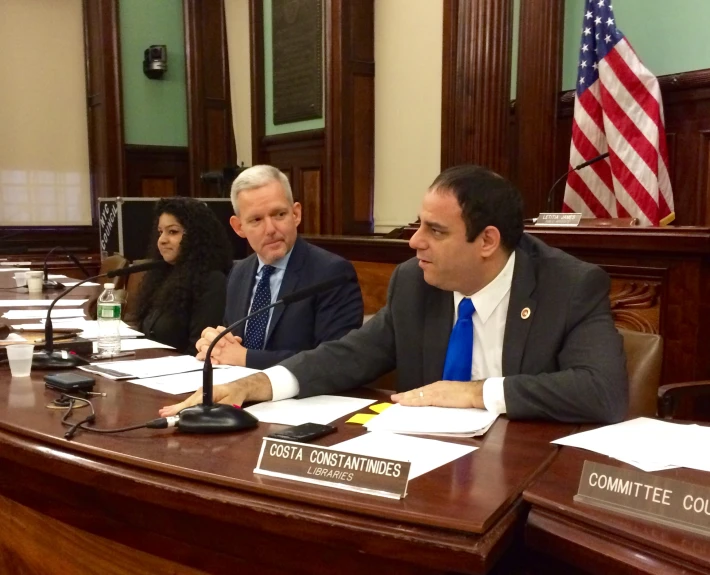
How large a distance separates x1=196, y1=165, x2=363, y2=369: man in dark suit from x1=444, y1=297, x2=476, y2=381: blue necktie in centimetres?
57

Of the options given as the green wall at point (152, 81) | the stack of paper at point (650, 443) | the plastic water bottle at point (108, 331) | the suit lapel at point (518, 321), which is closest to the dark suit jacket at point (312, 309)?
the plastic water bottle at point (108, 331)

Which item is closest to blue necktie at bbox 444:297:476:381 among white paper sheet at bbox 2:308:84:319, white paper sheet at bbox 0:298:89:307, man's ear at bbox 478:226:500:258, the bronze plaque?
man's ear at bbox 478:226:500:258

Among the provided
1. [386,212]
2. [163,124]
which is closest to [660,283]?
[386,212]

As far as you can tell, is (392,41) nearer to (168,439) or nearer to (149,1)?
(149,1)

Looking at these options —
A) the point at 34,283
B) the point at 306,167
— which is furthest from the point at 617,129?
the point at 34,283

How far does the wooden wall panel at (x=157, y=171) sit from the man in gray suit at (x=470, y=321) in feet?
18.7

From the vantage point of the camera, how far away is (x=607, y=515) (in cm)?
94

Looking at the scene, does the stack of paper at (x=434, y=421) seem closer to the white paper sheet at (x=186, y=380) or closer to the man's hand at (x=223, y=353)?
the white paper sheet at (x=186, y=380)

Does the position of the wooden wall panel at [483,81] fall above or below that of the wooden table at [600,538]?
above

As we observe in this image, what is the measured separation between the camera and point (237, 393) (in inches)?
59.4

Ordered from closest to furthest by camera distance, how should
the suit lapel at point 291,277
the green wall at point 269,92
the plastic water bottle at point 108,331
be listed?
the plastic water bottle at point 108,331 < the suit lapel at point 291,277 < the green wall at point 269,92

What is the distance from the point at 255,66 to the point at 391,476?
5.83 metres

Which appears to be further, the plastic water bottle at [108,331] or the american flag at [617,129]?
the american flag at [617,129]

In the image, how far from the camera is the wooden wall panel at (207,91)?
6953 mm
